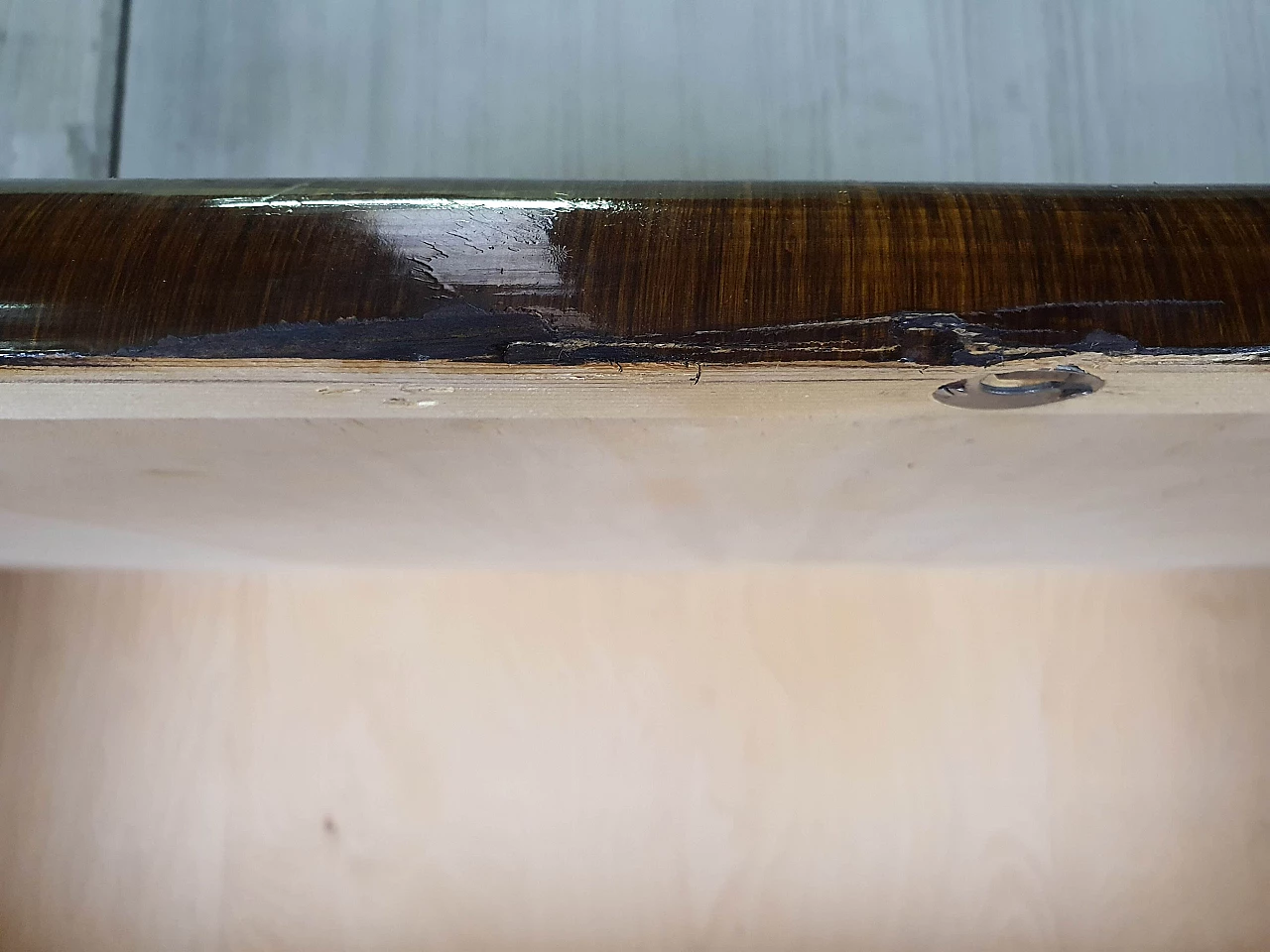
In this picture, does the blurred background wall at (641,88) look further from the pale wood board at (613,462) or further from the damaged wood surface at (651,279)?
the damaged wood surface at (651,279)

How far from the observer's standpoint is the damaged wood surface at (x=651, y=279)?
0.18m

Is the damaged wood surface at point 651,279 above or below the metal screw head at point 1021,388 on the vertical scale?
above

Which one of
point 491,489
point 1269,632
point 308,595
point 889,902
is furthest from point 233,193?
point 1269,632

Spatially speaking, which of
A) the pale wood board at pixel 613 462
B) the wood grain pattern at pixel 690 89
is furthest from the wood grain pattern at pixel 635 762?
the wood grain pattern at pixel 690 89

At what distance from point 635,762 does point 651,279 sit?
47 centimetres

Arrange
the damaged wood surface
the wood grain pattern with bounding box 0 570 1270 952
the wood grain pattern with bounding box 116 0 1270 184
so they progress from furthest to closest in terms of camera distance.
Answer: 1. the wood grain pattern with bounding box 116 0 1270 184
2. the wood grain pattern with bounding box 0 570 1270 952
3. the damaged wood surface

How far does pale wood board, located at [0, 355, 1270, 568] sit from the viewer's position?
7.6 inches

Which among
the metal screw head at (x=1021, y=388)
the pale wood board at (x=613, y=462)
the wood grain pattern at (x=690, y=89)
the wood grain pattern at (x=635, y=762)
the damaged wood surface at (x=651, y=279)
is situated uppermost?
the wood grain pattern at (x=690, y=89)

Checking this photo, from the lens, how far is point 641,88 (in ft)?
2.29

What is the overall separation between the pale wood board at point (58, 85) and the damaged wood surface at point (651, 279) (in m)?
0.66

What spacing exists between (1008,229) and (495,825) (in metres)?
0.52

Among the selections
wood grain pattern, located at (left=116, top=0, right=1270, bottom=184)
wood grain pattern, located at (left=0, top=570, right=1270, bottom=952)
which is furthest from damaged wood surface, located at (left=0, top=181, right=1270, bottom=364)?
wood grain pattern, located at (left=116, top=0, right=1270, bottom=184)

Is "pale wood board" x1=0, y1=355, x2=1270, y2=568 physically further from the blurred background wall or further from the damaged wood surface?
the blurred background wall

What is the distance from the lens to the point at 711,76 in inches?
27.5
